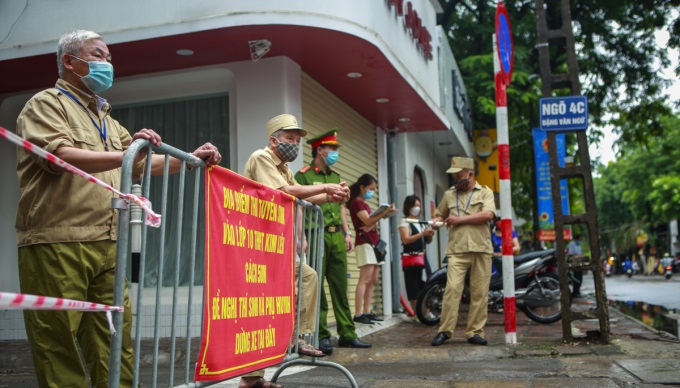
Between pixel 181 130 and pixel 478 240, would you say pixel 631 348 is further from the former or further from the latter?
pixel 181 130

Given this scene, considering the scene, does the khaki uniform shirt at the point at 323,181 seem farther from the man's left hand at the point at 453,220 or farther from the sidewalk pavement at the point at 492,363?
the man's left hand at the point at 453,220

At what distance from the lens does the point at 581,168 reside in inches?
312

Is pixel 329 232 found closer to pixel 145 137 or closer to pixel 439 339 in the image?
pixel 439 339

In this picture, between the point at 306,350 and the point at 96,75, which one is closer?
the point at 96,75

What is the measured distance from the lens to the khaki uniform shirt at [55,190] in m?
3.18

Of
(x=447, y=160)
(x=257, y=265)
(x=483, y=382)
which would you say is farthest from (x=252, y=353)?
(x=447, y=160)

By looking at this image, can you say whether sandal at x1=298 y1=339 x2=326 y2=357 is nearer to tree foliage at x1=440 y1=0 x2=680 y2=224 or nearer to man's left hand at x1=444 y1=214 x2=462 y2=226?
man's left hand at x1=444 y1=214 x2=462 y2=226

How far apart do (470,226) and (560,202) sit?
941 mm

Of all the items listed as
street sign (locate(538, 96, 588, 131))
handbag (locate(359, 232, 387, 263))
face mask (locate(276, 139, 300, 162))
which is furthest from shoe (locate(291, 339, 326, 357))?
handbag (locate(359, 232, 387, 263))

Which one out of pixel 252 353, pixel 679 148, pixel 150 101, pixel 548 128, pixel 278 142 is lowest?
pixel 252 353

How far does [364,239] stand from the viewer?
948 cm

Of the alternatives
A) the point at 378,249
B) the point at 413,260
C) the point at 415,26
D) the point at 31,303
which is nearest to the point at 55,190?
the point at 31,303

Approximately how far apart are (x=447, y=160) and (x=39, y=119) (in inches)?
773

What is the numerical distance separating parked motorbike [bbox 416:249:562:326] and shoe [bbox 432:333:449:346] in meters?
2.28
